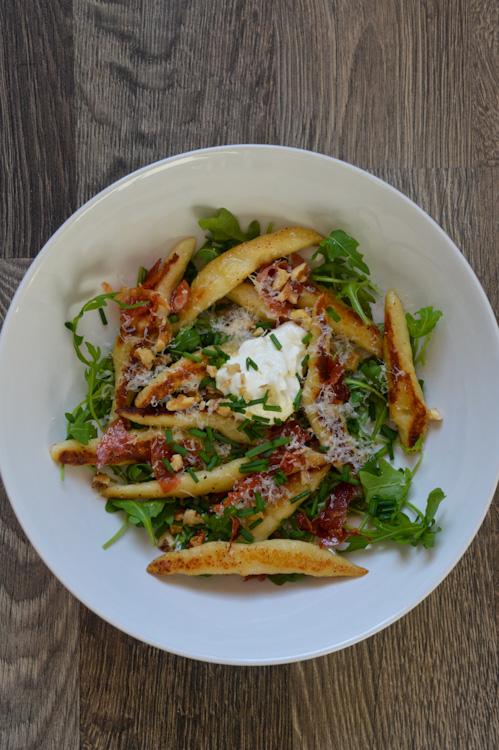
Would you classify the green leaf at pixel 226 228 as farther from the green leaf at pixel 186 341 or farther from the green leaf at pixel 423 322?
the green leaf at pixel 423 322

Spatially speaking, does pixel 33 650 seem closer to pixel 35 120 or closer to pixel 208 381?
pixel 208 381

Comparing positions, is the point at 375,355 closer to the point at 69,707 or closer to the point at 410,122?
the point at 410,122

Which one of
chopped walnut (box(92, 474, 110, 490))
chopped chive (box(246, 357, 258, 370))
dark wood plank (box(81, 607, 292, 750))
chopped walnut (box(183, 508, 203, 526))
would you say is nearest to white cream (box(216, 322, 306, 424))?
chopped chive (box(246, 357, 258, 370))

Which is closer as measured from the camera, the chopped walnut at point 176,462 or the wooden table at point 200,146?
the chopped walnut at point 176,462

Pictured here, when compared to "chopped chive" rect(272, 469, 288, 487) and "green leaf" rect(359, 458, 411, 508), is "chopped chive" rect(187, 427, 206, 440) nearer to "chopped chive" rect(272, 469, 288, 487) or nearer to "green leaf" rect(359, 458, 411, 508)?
"chopped chive" rect(272, 469, 288, 487)

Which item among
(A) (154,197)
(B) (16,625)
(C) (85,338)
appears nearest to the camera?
(A) (154,197)

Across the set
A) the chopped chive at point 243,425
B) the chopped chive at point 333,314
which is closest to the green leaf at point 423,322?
the chopped chive at point 333,314

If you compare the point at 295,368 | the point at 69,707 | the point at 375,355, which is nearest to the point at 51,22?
the point at 295,368

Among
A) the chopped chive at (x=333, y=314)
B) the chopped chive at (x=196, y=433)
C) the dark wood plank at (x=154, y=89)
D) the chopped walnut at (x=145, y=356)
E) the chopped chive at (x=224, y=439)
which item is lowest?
the chopped chive at (x=224, y=439)
